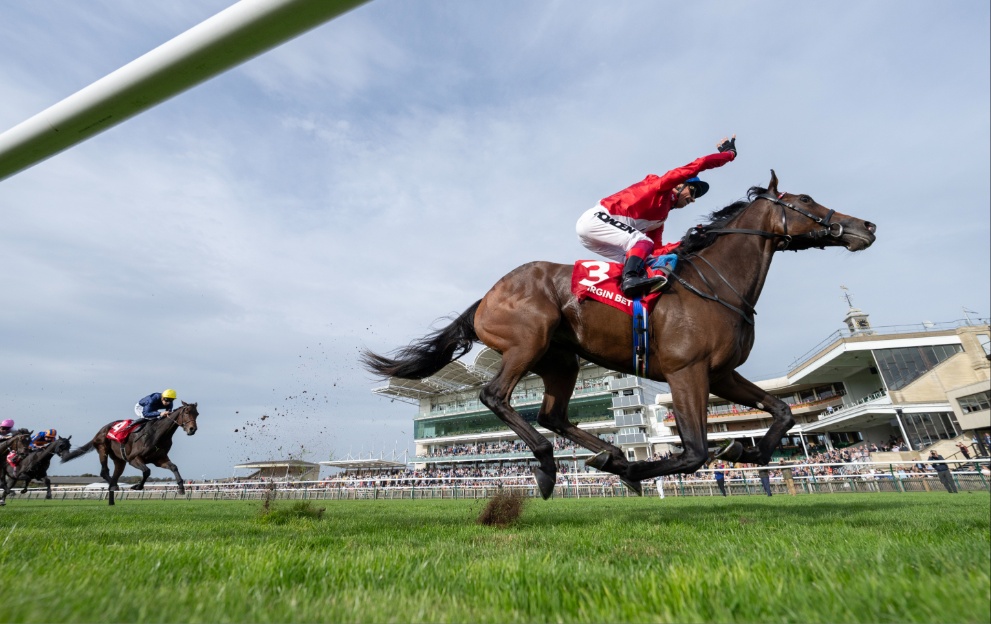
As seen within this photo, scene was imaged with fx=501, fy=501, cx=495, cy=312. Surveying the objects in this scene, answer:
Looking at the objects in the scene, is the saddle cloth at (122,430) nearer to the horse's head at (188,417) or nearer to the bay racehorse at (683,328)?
the horse's head at (188,417)

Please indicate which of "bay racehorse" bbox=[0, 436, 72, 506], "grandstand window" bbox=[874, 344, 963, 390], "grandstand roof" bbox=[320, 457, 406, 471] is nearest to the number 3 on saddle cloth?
"bay racehorse" bbox=[0, 436, 72, 506]

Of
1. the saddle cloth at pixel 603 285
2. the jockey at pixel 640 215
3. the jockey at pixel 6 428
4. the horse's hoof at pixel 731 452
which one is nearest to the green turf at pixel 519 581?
the horse's hoof at pixel 731 452

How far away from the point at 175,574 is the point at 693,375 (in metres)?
3.65

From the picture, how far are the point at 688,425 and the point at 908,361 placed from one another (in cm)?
4499

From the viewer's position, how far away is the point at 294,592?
71.8 inches

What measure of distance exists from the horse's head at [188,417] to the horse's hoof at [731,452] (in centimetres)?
1105

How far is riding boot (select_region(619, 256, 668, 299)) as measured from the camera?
Result: 4.36 metres

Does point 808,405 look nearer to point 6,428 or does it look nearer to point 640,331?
point 640,331

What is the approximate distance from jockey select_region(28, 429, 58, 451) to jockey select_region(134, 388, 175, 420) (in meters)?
4.47

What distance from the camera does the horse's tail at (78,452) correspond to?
1295 cm

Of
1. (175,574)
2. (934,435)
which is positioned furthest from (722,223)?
(934,435)

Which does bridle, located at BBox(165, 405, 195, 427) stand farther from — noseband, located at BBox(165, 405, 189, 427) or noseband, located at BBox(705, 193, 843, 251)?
noseband, located at BBox(705, 193, 843, 251)

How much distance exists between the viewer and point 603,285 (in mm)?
4660

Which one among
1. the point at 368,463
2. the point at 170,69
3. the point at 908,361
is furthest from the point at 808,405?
the point at 170,69
